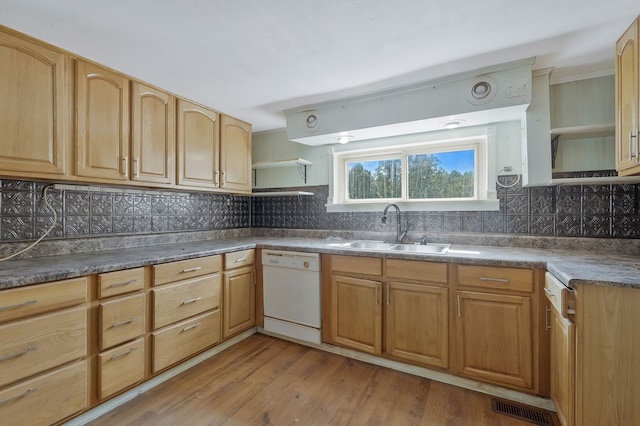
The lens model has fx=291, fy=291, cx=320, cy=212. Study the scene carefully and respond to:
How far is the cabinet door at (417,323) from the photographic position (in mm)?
1918

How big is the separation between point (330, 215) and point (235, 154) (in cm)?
114

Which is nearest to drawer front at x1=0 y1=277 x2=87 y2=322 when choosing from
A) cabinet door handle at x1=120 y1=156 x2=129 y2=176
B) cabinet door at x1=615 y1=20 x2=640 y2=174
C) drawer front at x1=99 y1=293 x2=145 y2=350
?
drawer front at x1=99 y1=293 x2=145 y2=350

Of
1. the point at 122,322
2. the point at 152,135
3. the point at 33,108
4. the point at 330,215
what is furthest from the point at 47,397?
the point at 330,215

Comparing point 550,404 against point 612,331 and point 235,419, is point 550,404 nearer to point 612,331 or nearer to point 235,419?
point 612,331

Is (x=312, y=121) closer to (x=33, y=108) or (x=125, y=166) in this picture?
(x=125, y=166)

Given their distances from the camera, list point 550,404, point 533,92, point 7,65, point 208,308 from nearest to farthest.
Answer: point 7,65
point 550,404
point 533,92
point 208,308

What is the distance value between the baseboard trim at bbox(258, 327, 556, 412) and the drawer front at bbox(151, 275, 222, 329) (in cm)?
83

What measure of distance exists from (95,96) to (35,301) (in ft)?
4.09

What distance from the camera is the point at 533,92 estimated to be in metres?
2.00

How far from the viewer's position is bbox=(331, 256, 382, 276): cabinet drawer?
83.9 inches

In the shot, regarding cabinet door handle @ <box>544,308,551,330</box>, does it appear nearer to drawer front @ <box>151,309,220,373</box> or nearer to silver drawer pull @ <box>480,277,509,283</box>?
silver drawer pull @ <box>480,277,509,283</box>

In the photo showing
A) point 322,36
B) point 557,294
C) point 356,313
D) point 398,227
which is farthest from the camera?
point 398,227

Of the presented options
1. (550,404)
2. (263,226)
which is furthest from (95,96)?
(550,404)

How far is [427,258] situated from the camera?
6.37 ft
